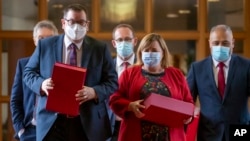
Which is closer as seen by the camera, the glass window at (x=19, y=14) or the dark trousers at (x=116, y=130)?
the dark trousers at (x=116, y=130)

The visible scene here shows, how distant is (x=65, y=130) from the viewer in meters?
3.00

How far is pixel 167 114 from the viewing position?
3.11 metres

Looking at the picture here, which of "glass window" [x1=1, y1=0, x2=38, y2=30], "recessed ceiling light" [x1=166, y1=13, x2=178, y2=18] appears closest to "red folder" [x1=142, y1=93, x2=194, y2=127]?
"recessed ceiling light" [x1=166, y1=13, x2=178, y2=18]

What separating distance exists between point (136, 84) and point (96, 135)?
0.43m

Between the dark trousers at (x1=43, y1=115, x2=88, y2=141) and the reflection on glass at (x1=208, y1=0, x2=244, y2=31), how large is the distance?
245 cm

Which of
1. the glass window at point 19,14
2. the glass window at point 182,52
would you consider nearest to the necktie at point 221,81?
the glass window at point 182,52

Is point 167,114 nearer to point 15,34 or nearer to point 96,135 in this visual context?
point 96,135

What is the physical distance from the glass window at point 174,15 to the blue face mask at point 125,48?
1.19 metres

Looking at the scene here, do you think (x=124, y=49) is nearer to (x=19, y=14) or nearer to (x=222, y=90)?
(x=222, y=90)

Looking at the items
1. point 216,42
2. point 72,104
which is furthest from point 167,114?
point 216,42

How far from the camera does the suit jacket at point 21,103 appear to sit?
372cm

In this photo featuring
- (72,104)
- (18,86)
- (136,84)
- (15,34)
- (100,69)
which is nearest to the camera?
(72,104)

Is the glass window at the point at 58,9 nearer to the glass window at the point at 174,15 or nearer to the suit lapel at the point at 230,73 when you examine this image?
the glass window at the point at 174,15

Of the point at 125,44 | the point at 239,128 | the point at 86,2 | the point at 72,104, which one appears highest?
the point at 86,2
